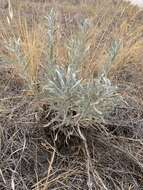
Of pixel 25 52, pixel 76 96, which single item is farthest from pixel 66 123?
pixel 25 52

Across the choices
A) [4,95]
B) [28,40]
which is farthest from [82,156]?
[28,40]

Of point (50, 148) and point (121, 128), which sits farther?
point (121, 128)

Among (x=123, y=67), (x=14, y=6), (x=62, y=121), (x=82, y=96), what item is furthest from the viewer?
(x=14, y=6)

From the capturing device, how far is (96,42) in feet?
7.60

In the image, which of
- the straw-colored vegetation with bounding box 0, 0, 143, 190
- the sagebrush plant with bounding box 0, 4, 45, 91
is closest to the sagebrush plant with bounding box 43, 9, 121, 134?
the straw-colored vegetation with bounding box 0, 0, 143, 190

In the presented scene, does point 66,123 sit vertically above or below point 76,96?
below

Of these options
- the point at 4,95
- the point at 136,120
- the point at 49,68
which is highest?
the point at 49,68

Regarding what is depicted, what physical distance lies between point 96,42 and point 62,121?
794mm

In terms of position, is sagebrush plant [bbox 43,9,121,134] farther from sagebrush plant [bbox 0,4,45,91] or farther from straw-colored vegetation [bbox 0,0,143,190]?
sagebrush plant [bbox 0,4,45,91]

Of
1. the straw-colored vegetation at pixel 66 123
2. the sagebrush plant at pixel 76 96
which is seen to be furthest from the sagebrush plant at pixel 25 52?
the sagebrush plant at pixel 76 96

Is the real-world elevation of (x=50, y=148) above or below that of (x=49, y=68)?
below

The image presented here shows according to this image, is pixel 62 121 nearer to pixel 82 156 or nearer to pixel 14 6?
pixel 82 156

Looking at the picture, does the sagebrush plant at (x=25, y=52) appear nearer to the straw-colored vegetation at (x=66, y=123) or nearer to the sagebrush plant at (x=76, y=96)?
the straw-colored vegetation at (x=66, y=123)

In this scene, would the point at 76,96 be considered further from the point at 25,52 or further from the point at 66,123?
the point at 25,52
